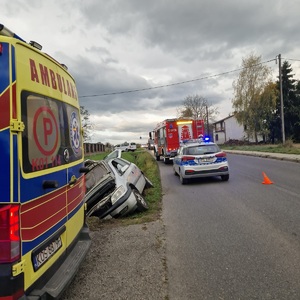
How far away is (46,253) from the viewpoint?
308 cm

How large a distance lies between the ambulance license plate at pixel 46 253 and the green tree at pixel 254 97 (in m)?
49.7

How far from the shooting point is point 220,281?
378cm

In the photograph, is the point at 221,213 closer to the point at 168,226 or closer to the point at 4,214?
the point at 168,226

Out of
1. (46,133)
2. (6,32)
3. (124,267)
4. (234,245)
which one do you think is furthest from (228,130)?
(6,32)

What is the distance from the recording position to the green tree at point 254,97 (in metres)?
49.4

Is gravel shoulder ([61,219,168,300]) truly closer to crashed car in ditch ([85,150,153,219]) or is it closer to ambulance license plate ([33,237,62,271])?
ambulance license plate ([33,237,62,271])

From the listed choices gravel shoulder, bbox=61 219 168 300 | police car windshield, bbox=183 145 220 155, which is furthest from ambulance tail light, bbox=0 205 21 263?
police car windshield, bbox=183 145 220 155

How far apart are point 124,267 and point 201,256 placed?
1.12m

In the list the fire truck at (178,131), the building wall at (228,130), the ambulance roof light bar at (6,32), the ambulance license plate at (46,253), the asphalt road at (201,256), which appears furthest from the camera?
the building wall at (228,130)

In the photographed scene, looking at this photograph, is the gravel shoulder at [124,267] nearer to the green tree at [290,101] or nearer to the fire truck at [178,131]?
the fire truck at [178,131]

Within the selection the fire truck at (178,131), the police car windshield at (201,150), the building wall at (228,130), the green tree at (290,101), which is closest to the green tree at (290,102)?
the green tree at (290,101)

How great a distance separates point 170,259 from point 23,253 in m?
2.47

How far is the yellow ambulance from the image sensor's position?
2455 mm

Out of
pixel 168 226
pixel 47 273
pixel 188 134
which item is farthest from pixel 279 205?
pixel 188 134
